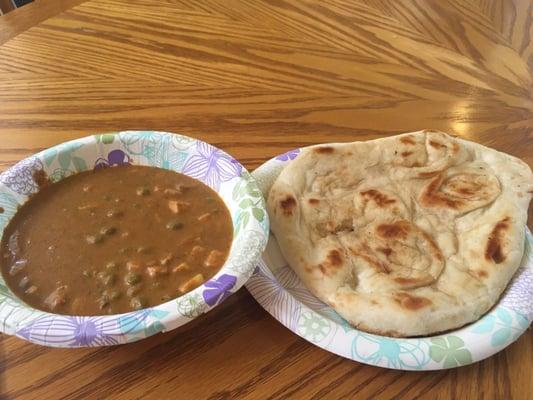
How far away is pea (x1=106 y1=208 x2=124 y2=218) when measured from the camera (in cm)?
118

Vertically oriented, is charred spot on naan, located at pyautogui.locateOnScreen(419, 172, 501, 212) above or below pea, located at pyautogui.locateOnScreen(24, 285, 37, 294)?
above

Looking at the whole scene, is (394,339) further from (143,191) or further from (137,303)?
(143,191)

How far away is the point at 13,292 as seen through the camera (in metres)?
1.01

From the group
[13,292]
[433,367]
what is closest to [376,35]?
[433,367]

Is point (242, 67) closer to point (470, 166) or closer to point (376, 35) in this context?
point (376, 35)

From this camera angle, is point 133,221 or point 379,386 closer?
point 379,386

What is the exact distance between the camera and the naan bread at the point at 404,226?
1090 mm

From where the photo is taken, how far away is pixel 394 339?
40.8 inches

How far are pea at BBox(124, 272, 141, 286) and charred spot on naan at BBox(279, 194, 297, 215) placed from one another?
1.22 ft

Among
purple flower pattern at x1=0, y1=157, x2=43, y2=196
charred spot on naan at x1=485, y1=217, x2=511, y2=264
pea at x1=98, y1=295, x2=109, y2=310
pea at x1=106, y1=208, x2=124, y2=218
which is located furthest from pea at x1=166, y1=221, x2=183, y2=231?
charred spot on naan at x1=485, y1=217, x2=511, y2=264

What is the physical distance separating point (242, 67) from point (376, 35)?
0.57 meters

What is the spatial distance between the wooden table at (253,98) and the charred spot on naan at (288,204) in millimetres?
218

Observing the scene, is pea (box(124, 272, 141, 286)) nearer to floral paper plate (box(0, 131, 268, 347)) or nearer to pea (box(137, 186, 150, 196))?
floral paper plate (box(0, 131, 268, 347))

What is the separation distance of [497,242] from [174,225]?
2.33 feet
